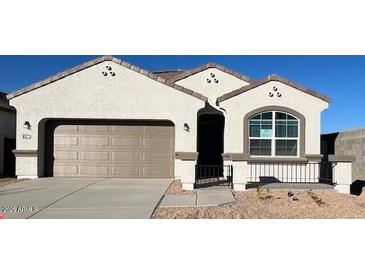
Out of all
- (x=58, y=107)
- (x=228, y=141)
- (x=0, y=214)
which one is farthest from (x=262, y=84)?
(x=0, y=214)

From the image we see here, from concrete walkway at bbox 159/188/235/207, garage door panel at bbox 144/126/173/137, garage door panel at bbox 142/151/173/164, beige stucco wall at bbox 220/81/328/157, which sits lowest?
concrete walkway at bbox 159/188/235/207

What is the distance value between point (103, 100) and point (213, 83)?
4.94 metres

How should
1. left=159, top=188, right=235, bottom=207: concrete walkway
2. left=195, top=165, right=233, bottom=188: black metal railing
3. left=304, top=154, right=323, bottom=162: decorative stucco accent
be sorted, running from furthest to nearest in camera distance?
left=304, top=154, right=323, bottom=162: decorative stucco accent, left=195, top=165, right=233, bottom=188: black metal railing, left=159, top=188, right=235, bottom=207: concrete walkway

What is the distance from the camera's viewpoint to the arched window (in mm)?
13273

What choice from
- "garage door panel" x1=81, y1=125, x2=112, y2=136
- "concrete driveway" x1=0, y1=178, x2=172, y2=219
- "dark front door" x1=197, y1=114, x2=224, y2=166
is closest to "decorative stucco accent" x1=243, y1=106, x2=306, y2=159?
"dark front door" x1=197, y1=114, x2=224, y2=166

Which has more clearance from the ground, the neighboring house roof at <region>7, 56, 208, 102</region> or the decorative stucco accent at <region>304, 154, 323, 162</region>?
the neighboring house roof at <region>7, 56, 208, 102</region>

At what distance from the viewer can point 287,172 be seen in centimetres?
1321

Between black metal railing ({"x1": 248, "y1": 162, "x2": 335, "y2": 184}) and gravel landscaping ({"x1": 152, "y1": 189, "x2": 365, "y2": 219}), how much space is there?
95.8 inches

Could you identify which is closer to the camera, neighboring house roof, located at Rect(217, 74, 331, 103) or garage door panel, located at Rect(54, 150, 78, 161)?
neighboring house roof, located at Rect(217, 74, 331, 103)

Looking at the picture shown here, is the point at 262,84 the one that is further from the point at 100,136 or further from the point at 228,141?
the point at 100,136

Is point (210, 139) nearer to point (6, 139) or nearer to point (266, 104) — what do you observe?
point (266, 104)

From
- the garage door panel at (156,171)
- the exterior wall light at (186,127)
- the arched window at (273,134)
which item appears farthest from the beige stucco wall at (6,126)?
the arched window at (273,134)

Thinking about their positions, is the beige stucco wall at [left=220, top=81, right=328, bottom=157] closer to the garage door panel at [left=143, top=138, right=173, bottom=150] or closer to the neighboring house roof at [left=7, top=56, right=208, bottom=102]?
the neighboring house roof at [left=7, top=56, right=208, bottom=102]
